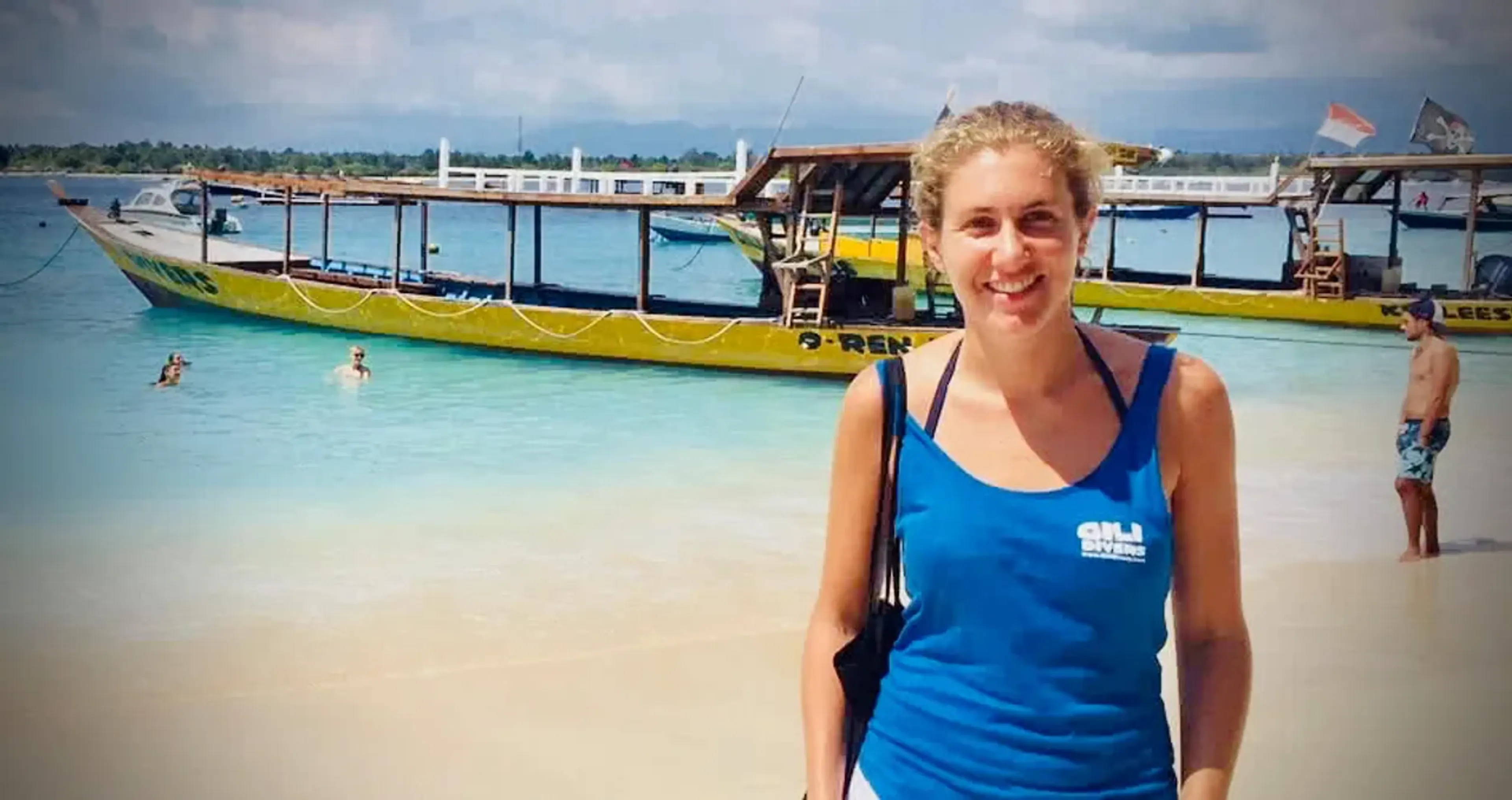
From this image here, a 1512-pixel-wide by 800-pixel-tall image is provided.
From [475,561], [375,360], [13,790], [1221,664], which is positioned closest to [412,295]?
[375,360]

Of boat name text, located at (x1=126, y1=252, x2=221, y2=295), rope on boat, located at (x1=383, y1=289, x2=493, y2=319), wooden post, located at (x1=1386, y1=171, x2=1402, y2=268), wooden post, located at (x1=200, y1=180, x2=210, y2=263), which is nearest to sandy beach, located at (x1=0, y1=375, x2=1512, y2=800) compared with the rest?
rope on boat, located at (x1=383, y1=289, x2=493, y2=319)

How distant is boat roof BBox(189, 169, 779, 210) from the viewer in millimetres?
10086

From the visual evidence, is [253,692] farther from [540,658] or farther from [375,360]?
[375,360]

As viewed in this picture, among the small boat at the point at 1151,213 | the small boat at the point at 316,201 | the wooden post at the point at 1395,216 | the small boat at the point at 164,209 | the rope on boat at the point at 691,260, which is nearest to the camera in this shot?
the small boat at the point at 316,201

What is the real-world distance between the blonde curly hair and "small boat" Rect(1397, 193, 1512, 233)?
48.7 feet

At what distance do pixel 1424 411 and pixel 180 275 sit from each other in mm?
11041

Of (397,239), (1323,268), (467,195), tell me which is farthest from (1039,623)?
(1323,268)

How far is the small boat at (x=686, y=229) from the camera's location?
30266mm

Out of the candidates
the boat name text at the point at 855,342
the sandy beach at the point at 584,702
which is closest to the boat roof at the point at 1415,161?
the boat name text at the point at 855,342

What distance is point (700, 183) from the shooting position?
1114cm

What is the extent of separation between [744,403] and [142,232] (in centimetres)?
797

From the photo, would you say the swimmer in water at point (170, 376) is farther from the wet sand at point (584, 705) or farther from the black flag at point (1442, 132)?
the black flag at point (1442, 132)

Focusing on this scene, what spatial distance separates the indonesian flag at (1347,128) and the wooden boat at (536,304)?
10.7 feet

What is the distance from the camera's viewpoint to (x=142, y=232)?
14234mm
